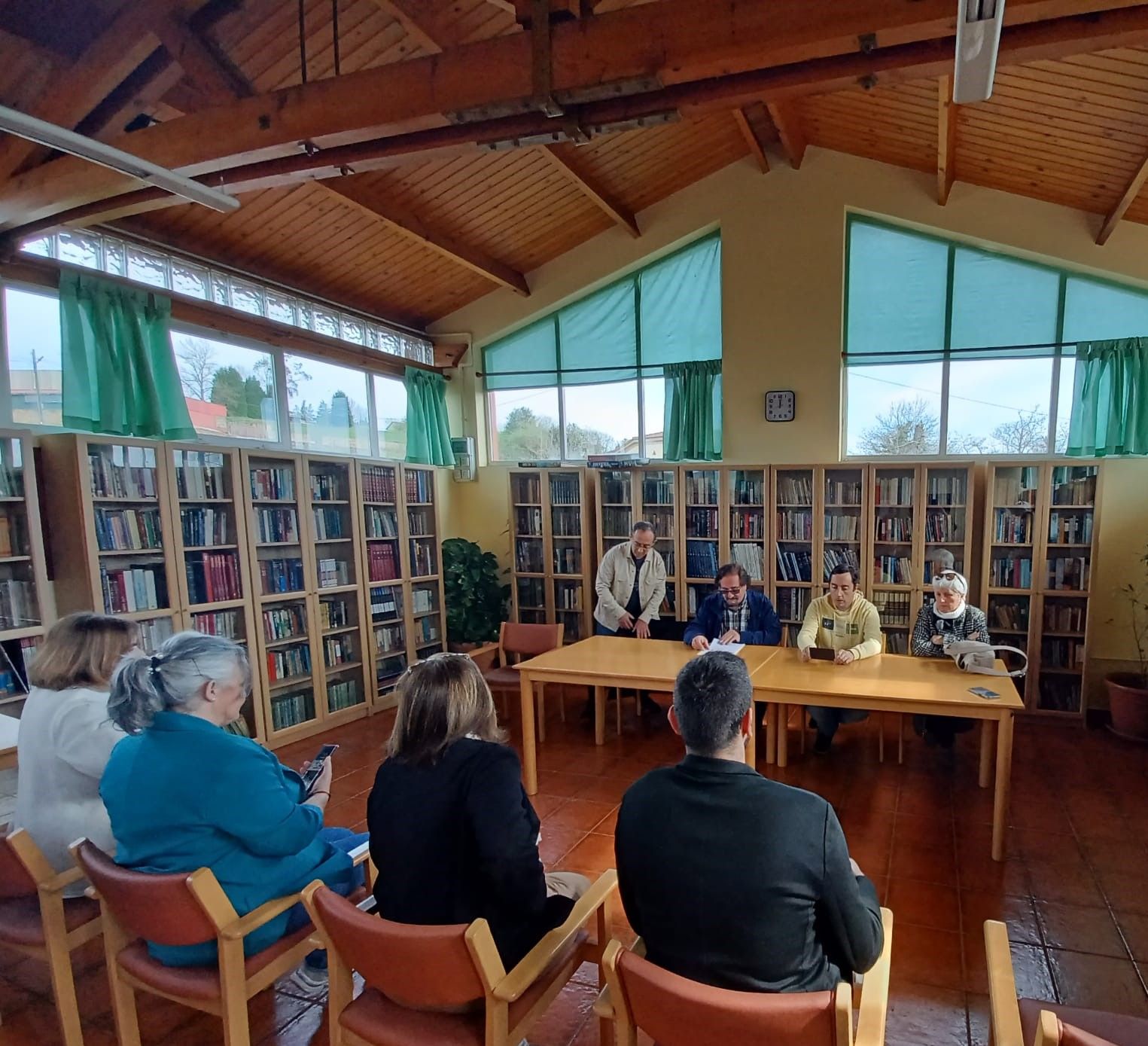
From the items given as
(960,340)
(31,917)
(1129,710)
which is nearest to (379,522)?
(31,917)

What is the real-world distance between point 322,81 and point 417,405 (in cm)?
374

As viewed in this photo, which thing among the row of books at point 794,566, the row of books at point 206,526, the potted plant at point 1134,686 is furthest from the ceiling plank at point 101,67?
the potted plant at point 1134,686

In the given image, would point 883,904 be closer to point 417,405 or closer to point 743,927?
point 743,927

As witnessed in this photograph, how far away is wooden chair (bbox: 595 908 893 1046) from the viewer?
110 centimetres

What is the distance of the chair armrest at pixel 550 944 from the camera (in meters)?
1.34

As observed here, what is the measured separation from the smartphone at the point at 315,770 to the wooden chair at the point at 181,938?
0.47 metres

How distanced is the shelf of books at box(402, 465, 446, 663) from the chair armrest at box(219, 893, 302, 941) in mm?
4060

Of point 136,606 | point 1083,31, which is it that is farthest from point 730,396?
point 136,606

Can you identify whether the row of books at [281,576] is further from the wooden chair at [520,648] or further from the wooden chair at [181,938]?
the wooden chair at [181,938]

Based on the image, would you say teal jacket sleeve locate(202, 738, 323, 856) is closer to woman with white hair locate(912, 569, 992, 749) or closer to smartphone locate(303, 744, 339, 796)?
smartphone locate(303, 744, 339, 796)

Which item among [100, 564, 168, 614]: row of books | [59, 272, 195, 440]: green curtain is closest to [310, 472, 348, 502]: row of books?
[59, 272, 195, 440]: green curtain

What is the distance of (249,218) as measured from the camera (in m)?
4.63

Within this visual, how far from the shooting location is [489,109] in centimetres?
256

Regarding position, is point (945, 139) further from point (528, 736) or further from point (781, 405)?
point (528, 736)
